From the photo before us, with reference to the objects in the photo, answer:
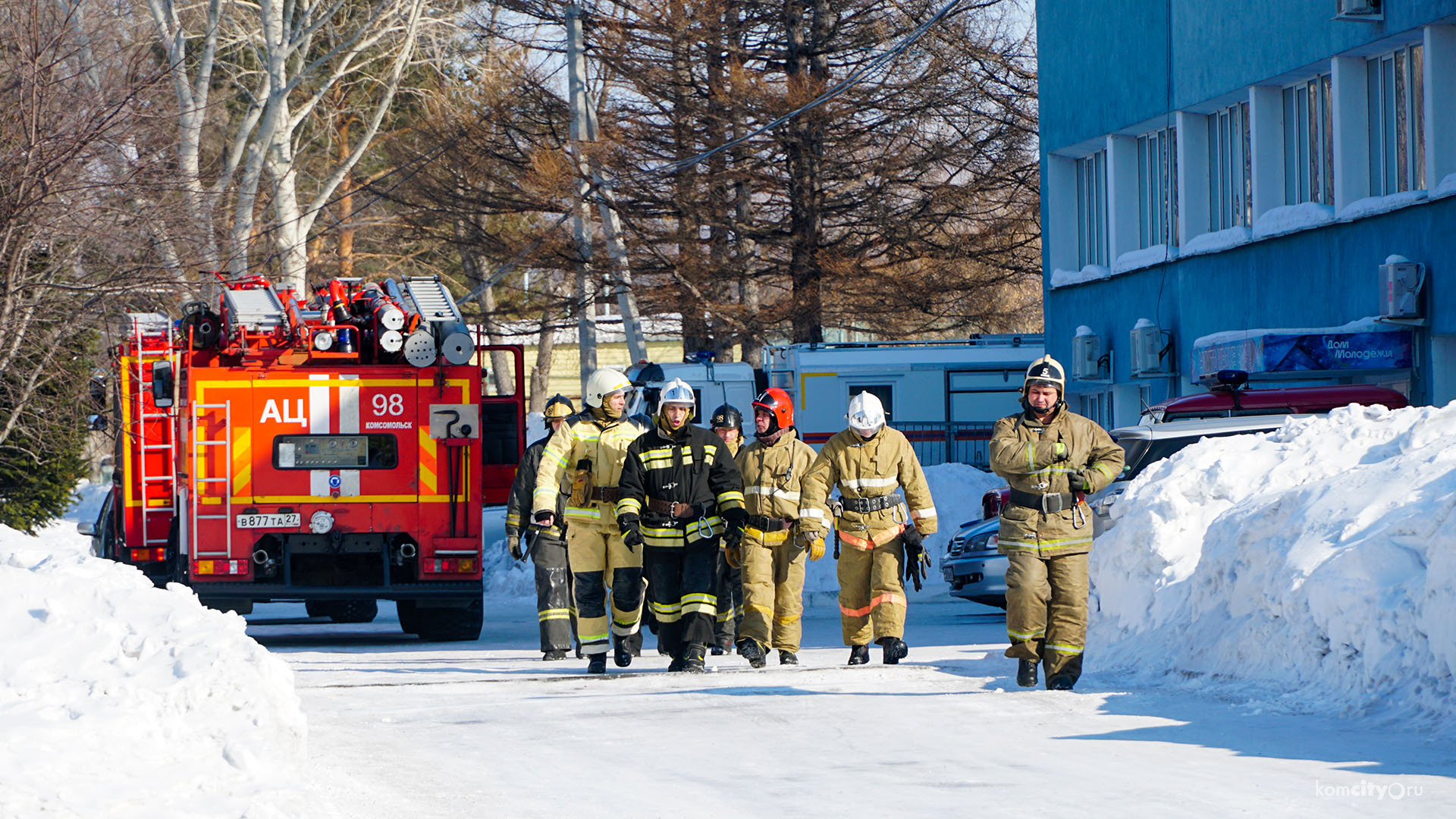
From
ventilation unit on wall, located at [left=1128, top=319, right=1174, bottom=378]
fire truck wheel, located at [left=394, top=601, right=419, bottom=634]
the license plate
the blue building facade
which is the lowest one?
fire truck wheel, located at [left=394, top=601, right=419, bottom=634]

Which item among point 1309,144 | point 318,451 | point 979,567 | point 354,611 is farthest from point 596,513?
point 1309,144

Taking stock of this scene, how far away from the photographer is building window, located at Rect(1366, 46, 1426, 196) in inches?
734

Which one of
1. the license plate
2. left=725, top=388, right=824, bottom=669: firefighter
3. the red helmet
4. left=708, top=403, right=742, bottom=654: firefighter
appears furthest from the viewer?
the license plate

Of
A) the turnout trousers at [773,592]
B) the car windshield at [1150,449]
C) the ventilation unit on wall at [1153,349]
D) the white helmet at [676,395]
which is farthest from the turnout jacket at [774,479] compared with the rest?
the ventilation unit on wall at [1153,349]

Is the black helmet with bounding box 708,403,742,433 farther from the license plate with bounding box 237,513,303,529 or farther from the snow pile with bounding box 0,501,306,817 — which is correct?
the snow pile with bounding box 0,501,306,817

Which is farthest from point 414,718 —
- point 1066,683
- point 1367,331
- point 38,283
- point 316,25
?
point 316,25

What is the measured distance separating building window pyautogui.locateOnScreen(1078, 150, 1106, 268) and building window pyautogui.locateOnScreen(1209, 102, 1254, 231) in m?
3.39

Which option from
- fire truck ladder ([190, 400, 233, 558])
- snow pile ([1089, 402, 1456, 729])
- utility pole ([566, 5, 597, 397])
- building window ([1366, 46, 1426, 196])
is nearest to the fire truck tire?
fire truck ladder ([190, 400, 233, 558])

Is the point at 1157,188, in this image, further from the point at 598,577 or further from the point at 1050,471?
the point at 1050,471

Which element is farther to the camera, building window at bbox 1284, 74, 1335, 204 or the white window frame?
the white window frame

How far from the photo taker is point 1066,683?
31.8ft

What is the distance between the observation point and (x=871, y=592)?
11320 mm

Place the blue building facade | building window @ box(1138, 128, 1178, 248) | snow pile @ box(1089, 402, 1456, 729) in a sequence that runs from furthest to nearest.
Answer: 1. building window @ box(1138, 128, 1178, 248)
2. the blue building facade
3. snow pile @ box(1089, 402, 1456, 729)

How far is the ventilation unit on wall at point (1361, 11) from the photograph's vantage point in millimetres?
18531
